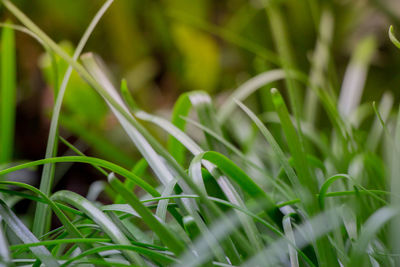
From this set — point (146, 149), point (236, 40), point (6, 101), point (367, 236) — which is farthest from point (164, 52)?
point (367, 236)

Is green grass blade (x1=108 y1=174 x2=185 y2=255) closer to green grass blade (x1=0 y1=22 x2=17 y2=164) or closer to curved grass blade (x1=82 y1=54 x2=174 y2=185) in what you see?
curved grass blade (x1=82 y1=54 x2=174 y2=185)

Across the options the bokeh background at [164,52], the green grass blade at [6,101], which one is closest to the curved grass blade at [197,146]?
the green grass blade at [6,101]

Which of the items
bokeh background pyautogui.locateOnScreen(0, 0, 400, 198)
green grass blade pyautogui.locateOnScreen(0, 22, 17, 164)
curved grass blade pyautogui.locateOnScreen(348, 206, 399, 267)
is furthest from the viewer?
bokeh background pyautogui.locateOnScreen(0, 0, 400, 198)

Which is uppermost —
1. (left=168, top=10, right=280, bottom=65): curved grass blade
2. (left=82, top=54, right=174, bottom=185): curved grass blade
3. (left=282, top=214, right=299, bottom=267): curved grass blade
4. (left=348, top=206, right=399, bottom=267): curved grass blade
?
(left=168, top=10, right=280, bottom=65): curved grass blade

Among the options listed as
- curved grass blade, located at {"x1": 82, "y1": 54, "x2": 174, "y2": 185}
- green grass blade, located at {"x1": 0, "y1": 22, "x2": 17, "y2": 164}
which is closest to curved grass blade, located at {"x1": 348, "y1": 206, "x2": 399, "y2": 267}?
curved grass blade, located at {"x1": 82, "y1": 54, "x2": 174, "y2": 185}

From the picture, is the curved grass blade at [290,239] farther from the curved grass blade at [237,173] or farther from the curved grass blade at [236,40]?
the curved grass blade at [236,40]

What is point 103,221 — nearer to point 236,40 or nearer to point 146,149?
point 146,149

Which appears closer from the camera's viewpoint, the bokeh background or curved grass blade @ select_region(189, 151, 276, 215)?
curved grass blade @ select_region(189, 151, 276, 215)

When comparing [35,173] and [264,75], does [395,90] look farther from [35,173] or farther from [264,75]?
[35,173]

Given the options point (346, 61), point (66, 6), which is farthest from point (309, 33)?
point (66, 6)
